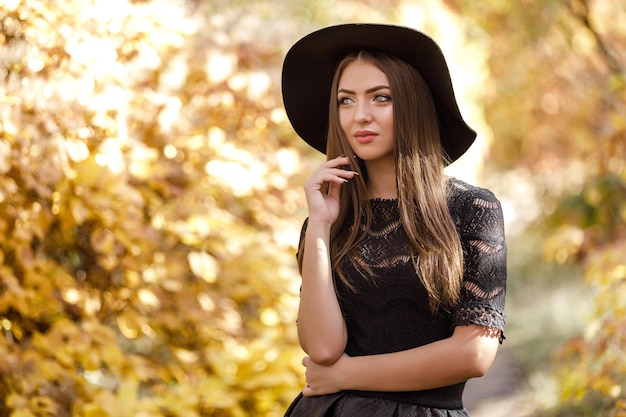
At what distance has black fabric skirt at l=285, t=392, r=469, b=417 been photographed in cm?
205

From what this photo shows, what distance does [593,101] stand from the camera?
1016cm

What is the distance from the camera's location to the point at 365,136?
215cm

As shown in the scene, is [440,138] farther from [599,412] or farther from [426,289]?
[599,412]

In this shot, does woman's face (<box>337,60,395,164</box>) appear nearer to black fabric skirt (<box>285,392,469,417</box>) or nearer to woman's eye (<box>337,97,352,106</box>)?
woman's eye (<box>337,97,352,106</box>)

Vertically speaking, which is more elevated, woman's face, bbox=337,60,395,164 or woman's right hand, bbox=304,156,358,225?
woman's face, bbox=337,60,395,164

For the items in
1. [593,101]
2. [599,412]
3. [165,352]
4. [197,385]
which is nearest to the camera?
[197,385]

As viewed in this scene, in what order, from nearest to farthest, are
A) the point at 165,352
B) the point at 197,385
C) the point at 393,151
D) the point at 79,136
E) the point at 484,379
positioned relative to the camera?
1. the point at 393,151
2. the point at 79,136
3. the point at 197,385
4. the point at 165,352
5. the point at 484,379

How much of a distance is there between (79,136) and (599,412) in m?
3.08

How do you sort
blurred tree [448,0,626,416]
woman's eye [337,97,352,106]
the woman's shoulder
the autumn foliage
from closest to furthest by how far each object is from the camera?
the woman's shoulder
woman's eye [337,97,352,106]
the autumn foliage
blurred tree [448,0,626,416]

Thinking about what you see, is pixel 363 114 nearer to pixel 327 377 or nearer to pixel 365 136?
pixel 365 136

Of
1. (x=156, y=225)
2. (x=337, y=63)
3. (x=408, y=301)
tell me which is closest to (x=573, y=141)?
(x=156, y=225)

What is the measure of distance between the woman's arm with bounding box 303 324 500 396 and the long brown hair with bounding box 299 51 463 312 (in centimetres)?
10

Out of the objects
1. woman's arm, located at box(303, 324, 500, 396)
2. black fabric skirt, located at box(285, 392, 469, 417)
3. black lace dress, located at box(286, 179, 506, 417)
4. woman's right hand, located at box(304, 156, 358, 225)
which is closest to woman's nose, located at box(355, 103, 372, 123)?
woman's right hand, located at box(304, 156, 358, 225)

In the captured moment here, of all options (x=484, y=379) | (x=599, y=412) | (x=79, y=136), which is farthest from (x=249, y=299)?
(x=484, y=379)
